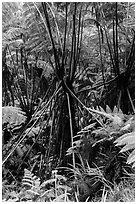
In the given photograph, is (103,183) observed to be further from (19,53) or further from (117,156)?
(19,53)

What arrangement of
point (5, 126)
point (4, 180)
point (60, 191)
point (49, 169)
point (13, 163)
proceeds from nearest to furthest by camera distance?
point (60, 191), point (49, 169), point (4, 180), point (13, 163), point (5, 126)

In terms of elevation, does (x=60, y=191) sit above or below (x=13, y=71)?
below

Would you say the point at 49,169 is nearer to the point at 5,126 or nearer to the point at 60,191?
the point at 60,191

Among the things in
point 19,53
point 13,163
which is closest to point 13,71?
point 19,53

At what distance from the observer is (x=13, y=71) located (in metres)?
2.98

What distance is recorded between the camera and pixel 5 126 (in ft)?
8.73

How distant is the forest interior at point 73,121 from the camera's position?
158 cm

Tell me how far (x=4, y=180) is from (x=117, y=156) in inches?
37.5

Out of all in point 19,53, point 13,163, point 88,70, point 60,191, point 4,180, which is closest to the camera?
point 60,191

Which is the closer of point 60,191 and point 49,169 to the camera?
point 60,191

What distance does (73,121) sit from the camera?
2.10 metres

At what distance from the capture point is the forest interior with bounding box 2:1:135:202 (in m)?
1.58

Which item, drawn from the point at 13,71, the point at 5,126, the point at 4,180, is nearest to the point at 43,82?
the point at 13,71

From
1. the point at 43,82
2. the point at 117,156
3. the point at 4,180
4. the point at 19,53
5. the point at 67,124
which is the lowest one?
the point at 4,180
